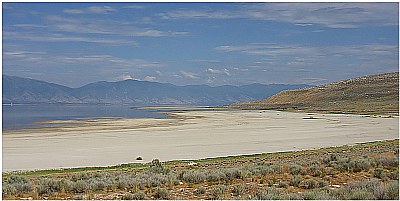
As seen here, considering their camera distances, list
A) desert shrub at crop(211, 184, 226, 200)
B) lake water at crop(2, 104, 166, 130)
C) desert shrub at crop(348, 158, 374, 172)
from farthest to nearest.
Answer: lake water at crop(2, 104, 166, 130) → desert shrub at crop(348, 158, 374, 172) → desert shrub at crop(211, 184, 226, 200)

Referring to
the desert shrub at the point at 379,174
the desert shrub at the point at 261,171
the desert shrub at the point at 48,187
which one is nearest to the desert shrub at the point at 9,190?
the desert shrub at the point at 48,187

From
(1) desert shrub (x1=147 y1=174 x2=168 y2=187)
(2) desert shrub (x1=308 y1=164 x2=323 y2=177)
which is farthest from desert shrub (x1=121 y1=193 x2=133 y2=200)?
(2) desert shrub (x1=308 y1=164 x2=323 y2=177)

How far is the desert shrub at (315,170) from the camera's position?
13.8 m

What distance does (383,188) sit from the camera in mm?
9906

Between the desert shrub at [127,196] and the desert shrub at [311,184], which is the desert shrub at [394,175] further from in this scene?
the desert shrub at [127,196]

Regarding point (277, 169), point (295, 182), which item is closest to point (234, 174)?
point (277, 169)

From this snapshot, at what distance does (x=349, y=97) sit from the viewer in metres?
120

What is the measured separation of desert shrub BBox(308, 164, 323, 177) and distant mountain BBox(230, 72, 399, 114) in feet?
249

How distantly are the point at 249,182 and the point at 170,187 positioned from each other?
2.15m

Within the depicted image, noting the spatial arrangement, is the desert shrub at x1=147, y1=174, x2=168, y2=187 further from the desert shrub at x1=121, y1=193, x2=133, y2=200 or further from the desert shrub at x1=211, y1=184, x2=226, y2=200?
the desert shrub at x1=211, y1=184, x2=226, y2=200

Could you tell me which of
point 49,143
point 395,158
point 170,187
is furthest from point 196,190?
→ point 49,143

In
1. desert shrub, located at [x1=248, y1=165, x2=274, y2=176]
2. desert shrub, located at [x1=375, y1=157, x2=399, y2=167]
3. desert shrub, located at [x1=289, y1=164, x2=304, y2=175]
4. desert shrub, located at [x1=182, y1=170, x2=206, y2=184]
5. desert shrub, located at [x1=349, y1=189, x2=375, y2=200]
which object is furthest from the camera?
desert shrub, located at [x1=375, y1=157, x2=399, y2=167]

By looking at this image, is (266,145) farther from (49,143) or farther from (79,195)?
(79,195)

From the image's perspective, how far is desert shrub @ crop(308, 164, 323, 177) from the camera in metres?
13.8
